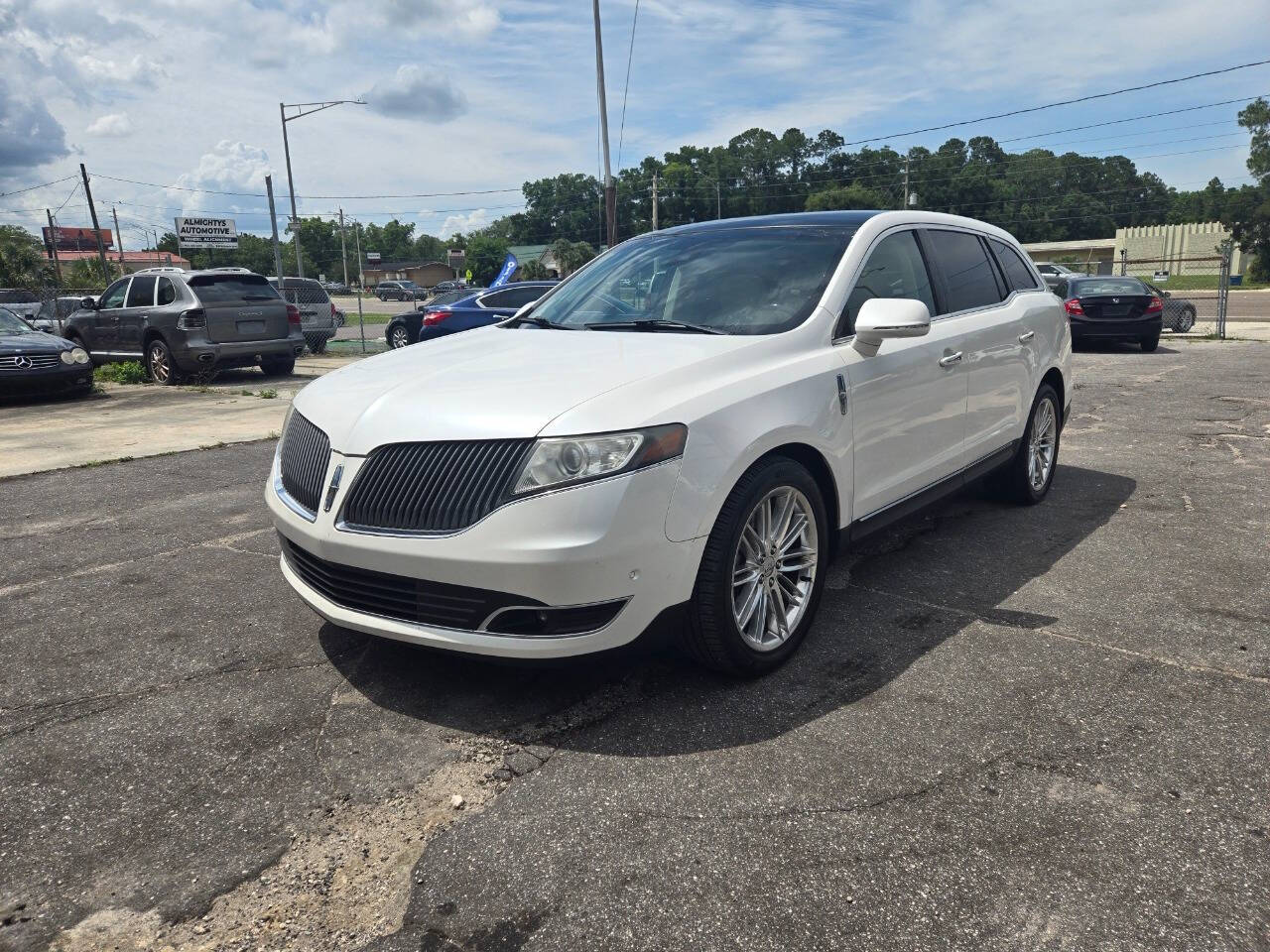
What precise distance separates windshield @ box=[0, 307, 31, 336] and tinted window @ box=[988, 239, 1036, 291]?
12626mm

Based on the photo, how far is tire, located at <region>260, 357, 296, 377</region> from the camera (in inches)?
568

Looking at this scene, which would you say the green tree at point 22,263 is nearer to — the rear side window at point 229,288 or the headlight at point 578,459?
the rear side window at point 229,288

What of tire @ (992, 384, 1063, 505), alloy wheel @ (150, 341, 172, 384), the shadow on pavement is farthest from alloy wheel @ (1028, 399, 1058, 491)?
alloy wheel @ (150, 341, 172, 384)

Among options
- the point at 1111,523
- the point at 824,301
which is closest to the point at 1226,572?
the point at 1111,523

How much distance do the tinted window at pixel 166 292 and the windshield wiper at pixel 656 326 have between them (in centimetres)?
1196

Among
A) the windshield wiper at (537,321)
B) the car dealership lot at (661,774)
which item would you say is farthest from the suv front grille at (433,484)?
the windshield wiper at (537,321)

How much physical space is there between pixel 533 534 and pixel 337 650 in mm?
1393

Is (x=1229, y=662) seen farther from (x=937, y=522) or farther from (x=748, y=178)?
(x=748, y=178)

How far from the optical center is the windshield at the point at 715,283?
12.7ft

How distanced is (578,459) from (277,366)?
43.5 ft

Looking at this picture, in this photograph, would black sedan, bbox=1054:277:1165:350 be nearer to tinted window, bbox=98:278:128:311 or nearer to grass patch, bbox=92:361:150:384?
grass patch, bbox=92:361:150:384

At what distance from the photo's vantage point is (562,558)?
2.76 metres

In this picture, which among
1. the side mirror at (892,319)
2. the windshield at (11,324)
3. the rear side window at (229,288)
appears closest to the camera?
the side mirror at (892,319)

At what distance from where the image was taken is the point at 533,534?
2779 millimetres
